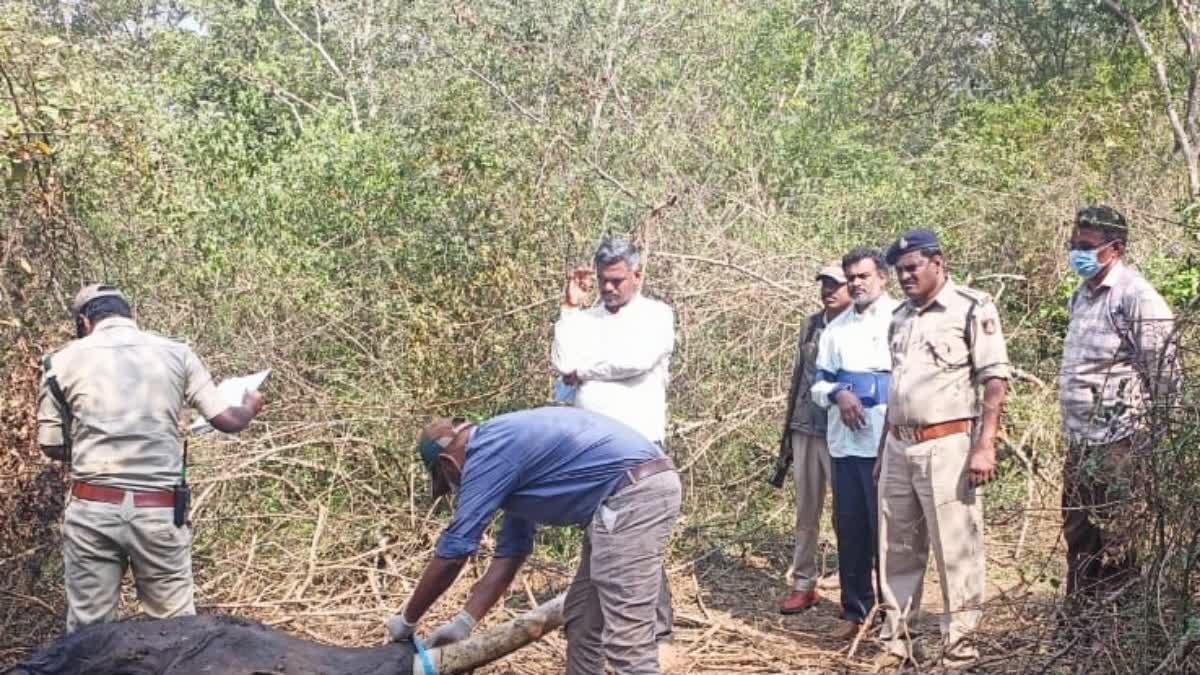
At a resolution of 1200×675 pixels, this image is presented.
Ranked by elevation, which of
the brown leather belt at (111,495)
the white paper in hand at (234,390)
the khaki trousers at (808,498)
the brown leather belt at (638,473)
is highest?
the white paper in hand at (234,390)

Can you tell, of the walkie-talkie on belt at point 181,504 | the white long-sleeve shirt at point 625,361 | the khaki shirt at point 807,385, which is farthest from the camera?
the khaki shirt at point 807,385

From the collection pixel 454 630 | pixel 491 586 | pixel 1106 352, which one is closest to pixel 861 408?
pixel 1106 352

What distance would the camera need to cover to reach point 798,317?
9398mm

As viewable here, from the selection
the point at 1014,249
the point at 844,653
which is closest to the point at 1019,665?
the point at 844,653

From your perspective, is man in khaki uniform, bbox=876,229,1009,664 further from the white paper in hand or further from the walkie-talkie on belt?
the walkie-talkie on belt

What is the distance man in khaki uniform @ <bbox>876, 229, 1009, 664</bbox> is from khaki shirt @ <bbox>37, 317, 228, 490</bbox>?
124 inches

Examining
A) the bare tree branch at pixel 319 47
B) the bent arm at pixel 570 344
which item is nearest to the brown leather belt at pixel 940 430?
the bent arm at pixel 570 344

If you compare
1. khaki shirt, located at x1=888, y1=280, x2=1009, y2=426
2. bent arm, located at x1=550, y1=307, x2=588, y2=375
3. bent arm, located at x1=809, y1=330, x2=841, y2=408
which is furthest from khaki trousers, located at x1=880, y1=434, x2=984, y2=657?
bent arm, located at x1=550, y1=307, x2=588, y2=375

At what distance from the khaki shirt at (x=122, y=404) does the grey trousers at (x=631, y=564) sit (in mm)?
2014

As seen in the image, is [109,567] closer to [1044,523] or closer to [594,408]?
[594,408]

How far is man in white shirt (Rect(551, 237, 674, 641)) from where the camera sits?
6.51m

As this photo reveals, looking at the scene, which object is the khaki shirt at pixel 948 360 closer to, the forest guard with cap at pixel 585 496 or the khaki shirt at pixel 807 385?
the khaki shirt at pixel 807 385

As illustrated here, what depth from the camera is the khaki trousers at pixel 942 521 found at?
5.82 meters

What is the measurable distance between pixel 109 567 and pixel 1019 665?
370 centimetres
